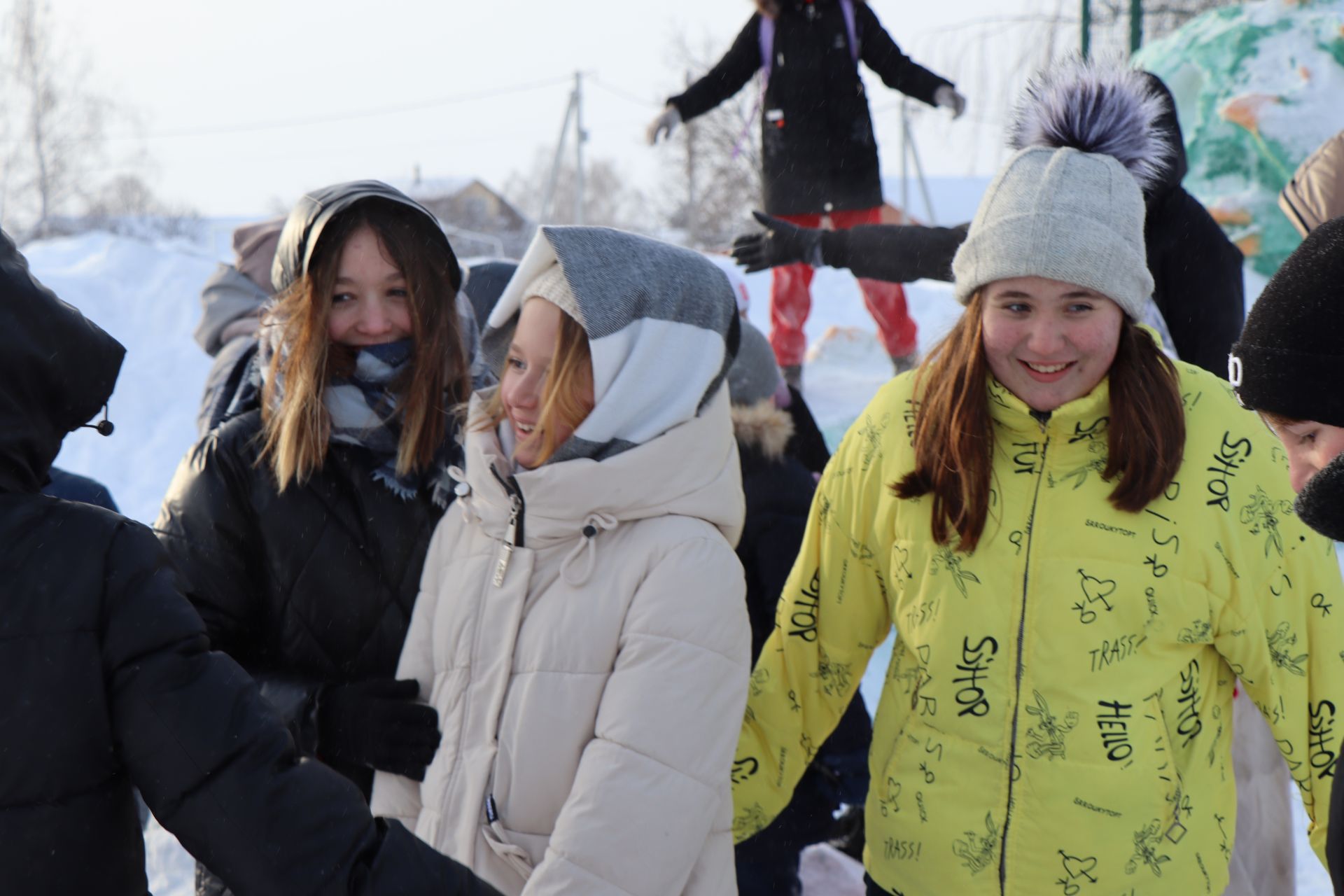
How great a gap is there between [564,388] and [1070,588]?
84 cm

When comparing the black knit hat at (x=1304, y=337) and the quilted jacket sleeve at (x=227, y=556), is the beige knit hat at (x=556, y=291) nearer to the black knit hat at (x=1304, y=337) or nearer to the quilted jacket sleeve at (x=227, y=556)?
the quilted jacket sleeve at (x=227, y=556)

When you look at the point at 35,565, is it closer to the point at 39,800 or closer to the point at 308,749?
the point at 39,800

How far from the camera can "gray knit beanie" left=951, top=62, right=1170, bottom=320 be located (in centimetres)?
184

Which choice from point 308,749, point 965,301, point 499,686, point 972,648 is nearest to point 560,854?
point 499,686

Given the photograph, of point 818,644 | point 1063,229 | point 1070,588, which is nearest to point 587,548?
point 818,644

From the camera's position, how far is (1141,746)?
173 centimetres

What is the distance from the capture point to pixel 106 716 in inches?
50.0

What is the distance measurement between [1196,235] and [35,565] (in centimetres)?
254

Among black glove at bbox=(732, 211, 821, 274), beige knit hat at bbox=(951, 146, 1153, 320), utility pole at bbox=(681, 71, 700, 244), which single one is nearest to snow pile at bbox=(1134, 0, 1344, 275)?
black glove at bbox=(732, 211, 821, 274)

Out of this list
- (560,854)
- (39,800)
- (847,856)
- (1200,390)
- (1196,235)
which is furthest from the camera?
(847,856)

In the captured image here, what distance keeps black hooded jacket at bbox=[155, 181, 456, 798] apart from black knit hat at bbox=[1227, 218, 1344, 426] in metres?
1.37

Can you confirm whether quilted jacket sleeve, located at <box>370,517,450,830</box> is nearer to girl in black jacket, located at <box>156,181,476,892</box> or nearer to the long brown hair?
girl in black jacket, located at <box>156,181,476,892</box>

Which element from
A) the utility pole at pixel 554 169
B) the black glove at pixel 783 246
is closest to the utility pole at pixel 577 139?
the utility pole at pixel 554 169

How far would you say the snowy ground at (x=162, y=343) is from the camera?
314 inches
